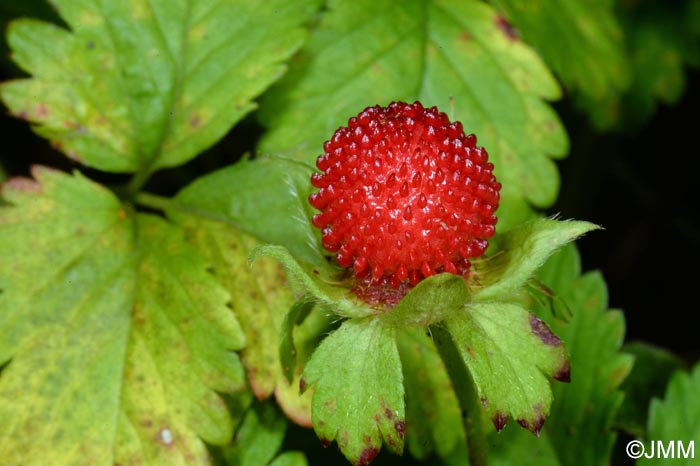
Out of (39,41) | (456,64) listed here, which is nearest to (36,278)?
(39,41)

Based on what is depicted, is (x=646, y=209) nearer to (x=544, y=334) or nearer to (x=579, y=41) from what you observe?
(x=579, y=41)

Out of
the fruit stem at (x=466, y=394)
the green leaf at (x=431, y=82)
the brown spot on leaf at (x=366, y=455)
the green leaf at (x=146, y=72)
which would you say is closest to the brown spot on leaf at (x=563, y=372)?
the fruit stem at (x=466, y=394)

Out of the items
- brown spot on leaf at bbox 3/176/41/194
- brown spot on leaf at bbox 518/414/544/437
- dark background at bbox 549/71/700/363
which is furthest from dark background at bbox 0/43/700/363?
brown spot on leaf at bbox 518/414/544/437

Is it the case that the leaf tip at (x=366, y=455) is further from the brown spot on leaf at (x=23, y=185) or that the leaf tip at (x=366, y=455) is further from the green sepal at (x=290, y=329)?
the brown spot on leaf at (x=23, y=185)

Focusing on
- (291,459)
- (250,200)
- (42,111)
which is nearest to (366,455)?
(291,459)

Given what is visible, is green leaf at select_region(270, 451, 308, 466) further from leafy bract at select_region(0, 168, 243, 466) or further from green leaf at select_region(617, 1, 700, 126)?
green leaf at select_region(617, 1, 700, 126)

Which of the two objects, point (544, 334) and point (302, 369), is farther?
point (302, 369)
